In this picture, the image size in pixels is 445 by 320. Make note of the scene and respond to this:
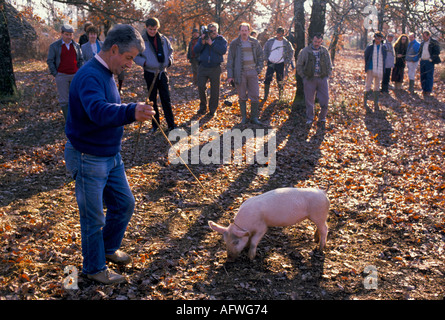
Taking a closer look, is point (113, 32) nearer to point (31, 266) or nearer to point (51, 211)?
point (31, 266)

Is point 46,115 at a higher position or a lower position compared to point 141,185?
higher

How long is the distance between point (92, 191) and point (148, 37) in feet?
20.9

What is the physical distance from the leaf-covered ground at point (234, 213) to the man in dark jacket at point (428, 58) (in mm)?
5308

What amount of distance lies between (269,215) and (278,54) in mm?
9280

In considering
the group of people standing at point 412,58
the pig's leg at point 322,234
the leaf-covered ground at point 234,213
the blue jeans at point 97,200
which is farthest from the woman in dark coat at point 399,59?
the blue jeans at point 97,200

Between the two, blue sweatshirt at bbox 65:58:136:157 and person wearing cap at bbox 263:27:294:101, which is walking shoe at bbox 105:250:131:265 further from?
person wearing cap at bbox 263:27:294:101

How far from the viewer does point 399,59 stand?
1702cm

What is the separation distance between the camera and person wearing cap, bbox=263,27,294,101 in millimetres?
12297

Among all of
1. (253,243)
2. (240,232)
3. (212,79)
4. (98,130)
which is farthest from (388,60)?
(98,130)

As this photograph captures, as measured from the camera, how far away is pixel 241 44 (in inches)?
405

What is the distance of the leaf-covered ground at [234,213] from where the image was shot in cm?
433

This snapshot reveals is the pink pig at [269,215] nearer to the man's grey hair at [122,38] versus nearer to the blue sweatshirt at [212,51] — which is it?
the man's grey hair at [122,38]

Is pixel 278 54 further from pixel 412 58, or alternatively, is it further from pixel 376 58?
pixel 412 58
